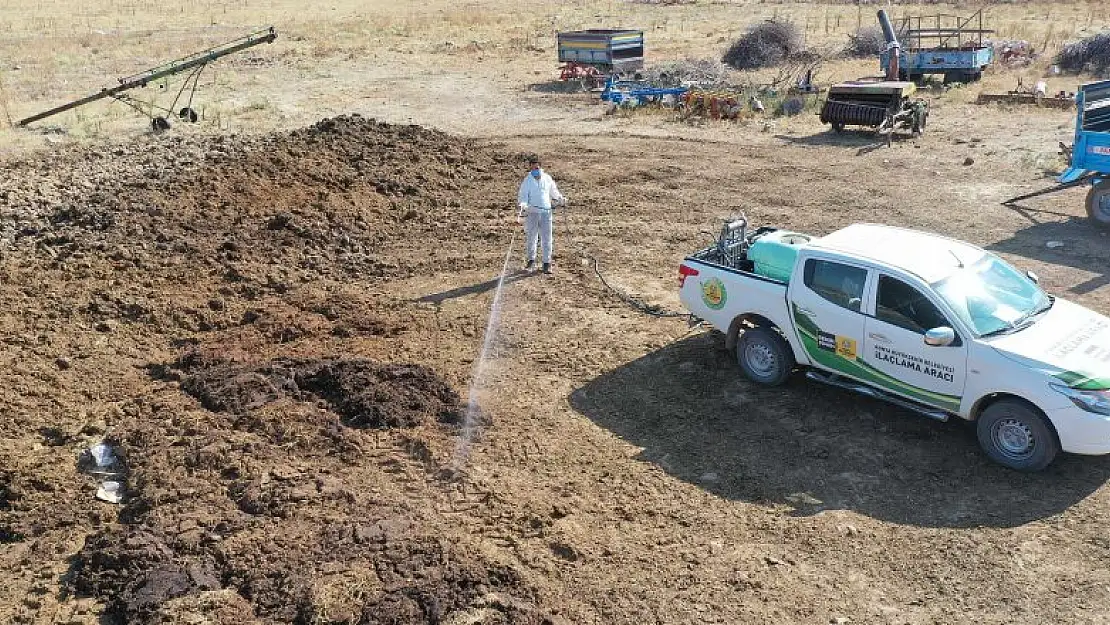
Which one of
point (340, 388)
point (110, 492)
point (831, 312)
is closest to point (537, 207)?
point (340, 388)

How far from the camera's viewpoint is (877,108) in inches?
866

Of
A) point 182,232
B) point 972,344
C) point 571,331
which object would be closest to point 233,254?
point 182,232

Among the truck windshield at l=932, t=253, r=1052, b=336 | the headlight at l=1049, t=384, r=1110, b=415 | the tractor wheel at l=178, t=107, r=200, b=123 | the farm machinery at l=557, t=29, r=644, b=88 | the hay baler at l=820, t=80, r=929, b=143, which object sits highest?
the farm machinery at l=557, t=29, r=644, b=88

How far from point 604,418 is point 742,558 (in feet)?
8.89

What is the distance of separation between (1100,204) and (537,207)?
913 cm

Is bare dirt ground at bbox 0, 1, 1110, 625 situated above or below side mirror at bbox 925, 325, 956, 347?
below

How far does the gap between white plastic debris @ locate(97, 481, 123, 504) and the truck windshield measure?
7871 mm

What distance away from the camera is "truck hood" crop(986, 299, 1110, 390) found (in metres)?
8.62

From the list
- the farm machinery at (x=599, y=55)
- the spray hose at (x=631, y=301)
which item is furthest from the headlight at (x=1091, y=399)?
the farm machinery at (x=599, y=55)

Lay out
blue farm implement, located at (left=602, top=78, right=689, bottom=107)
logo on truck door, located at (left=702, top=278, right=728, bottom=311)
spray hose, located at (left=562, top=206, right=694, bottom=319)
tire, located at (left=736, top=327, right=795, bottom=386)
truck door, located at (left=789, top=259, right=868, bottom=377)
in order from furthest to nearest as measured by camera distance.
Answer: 1. blue farm implement, located at (left=602, top=78, right=689, bottom=107)
2. spray hose, located at (left=562, top=206, right=694, bottom=319)
3. logo on truck door, located at (left=702, top=278, right=728, bottom=311)
4. tire, located at (left=736, top=327, right=795, bottom=386)
5. truck door, located at (left=789, top=259, right=868, bottom=377)

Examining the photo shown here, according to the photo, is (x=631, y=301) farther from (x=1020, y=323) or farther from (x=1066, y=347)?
(x=1066, y=347)

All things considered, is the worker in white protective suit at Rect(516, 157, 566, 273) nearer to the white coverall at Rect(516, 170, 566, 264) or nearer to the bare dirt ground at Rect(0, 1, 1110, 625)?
the white coverall at Rect(516, 170, 566, 264)

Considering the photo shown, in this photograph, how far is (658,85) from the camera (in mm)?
28688

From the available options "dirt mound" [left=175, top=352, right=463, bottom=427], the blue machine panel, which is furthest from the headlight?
the blue machine panel
